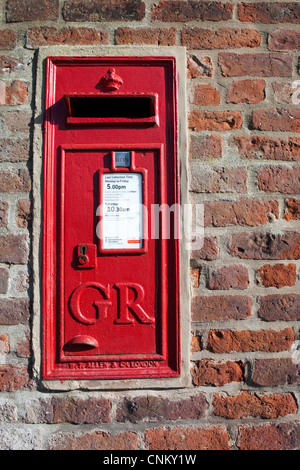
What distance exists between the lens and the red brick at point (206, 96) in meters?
1.53

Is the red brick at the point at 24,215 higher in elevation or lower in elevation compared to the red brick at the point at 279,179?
lower

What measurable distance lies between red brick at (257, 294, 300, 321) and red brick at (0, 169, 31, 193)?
3.40 ft

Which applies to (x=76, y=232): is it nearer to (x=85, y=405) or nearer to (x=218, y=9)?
(x=85, y=405)

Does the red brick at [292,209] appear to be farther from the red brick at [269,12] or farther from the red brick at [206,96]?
the red brick at [269,12]

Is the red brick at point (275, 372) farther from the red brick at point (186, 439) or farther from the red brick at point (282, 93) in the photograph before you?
Answer: the red brick at point (282, 93)

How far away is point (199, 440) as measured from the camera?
1421mm

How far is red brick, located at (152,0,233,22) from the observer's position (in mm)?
1549

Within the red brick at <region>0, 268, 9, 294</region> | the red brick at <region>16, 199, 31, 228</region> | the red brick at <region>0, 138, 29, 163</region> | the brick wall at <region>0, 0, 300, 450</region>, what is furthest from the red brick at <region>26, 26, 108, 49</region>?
the red brick at <region>0, 268, 9, 294</region>

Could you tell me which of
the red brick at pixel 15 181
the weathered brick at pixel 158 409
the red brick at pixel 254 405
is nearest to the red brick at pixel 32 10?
the red brick at pixel 15 181

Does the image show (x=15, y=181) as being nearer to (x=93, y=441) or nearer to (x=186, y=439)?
(x=93, y=441)

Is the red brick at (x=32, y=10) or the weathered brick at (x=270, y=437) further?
the red brick at (x=32, y=10)

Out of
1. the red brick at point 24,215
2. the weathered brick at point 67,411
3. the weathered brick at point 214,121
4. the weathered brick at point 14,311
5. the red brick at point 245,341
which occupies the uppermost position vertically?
the weathered brick at point 214,121

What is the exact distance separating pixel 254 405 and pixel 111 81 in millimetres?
1371

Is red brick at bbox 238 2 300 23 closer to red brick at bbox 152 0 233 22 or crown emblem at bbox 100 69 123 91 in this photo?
red brick at bbox 152 0 233 22
